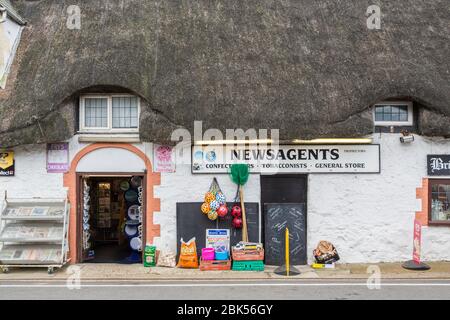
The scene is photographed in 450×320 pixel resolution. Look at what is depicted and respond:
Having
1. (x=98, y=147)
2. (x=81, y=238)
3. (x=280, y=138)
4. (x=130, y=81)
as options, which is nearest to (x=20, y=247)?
(x=81, y=238)

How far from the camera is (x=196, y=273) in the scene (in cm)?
1147

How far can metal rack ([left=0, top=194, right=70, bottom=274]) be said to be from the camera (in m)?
11.5

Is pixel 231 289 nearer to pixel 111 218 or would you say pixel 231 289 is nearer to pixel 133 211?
pixel 133 211

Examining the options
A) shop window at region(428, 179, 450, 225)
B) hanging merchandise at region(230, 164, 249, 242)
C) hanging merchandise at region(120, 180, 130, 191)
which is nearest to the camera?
hanging merchandise at region(230, 164, 249, 242)

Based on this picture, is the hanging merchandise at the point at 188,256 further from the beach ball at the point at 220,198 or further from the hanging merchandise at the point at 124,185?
the hanging merchandise at the point at 124,185

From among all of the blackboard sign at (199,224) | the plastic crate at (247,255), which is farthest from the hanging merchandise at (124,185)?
the plastic crate at (247,255)

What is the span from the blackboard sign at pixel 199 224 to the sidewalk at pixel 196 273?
2.89 ft

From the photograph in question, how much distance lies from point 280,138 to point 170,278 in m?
4.16

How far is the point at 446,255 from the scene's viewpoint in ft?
41.2

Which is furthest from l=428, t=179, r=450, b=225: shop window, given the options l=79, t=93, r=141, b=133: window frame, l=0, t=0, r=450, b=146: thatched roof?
l=79, t=93, r=141, b=133: window frame

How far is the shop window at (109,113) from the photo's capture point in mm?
12547

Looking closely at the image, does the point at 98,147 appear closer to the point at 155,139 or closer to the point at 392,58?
the point at 155,139

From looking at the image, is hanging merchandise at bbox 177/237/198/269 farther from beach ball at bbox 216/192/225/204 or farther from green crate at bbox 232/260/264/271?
beach ball at bbox 216/192/225/204

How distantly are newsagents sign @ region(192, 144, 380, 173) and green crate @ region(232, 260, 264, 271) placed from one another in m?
2.24
